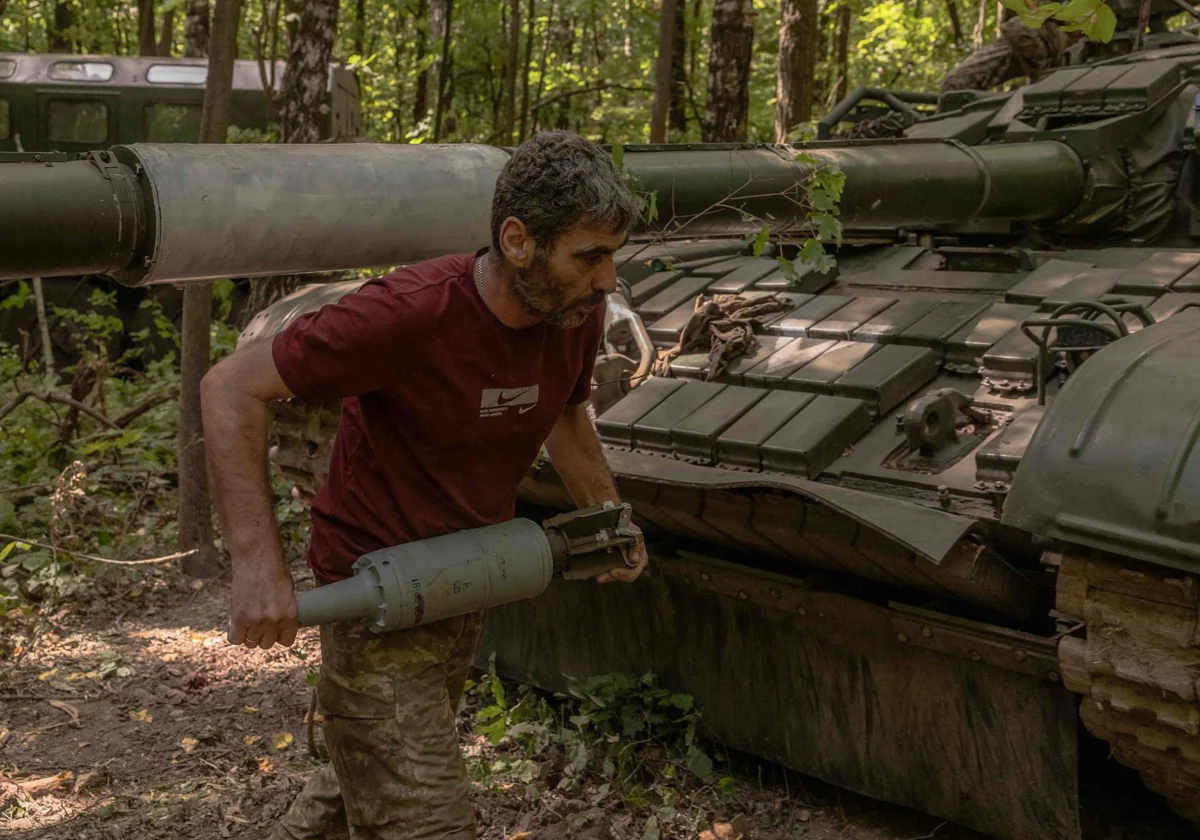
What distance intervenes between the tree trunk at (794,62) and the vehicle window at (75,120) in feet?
23.1

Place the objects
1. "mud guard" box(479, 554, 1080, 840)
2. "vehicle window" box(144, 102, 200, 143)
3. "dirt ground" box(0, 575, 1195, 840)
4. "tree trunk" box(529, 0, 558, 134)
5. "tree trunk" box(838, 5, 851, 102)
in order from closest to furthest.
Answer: "mud guard" box(479, 554, 1080, 840)
"dirt ground" box(0, 575, 1195, 840)
"vehicle window" box(144, 102, 200, 143)
"tree trunk" box(529, 0, 558, 134)
"tree trunk" box(838, 5, 851, 102)

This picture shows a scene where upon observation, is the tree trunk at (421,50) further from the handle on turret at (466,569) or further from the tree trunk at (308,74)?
the handle on turret at (466,569)

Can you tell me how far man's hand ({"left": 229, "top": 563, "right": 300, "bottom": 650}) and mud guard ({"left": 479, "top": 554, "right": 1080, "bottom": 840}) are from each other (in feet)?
6.53

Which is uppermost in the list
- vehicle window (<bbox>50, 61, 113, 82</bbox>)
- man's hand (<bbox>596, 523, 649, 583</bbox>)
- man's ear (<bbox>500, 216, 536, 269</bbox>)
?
man's ear (<bbox>500, 216, 536, 269</bbox>)

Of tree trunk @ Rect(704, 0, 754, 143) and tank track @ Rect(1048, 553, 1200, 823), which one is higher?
tree trunk @ Rect(704, 0, 754, 143)

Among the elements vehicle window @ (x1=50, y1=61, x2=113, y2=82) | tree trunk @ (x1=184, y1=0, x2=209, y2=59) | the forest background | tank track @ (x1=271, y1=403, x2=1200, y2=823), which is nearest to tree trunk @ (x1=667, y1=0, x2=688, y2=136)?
the forest background

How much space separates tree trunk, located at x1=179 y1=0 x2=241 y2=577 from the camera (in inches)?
244

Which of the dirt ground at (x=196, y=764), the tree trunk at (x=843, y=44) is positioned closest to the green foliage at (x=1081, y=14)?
the dirt ground at (x=196, y=764)

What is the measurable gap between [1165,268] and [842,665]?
1.64m

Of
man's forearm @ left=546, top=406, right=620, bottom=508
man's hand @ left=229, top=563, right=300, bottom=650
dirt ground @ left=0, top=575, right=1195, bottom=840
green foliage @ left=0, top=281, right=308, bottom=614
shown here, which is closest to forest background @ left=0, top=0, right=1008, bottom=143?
green foliage @ left=0, top=281, right=308, bottom=614

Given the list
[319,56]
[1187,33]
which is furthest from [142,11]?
[1187,33]

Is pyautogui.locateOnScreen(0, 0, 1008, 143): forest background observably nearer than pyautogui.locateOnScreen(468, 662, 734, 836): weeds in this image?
No

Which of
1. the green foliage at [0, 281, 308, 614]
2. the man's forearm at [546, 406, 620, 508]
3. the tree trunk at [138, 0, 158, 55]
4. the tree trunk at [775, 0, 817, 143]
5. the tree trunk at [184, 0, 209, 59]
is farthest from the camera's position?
the tree trunk at [138, 0, 158, 55]

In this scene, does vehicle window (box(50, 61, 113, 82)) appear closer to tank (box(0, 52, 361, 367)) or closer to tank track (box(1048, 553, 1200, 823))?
tank (box(0, 52, 361, 367))
